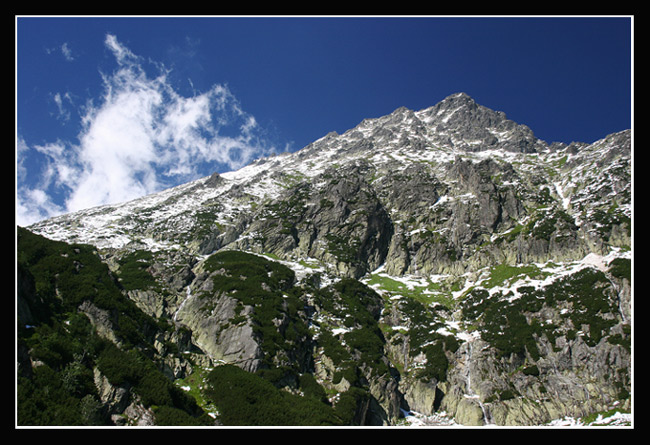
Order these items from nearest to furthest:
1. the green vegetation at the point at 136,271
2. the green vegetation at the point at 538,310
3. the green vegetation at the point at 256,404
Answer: the green vegetation at the point at 256,404 < the green vegetation at the point at 538,310 < the green vegetation at the point at 136,271

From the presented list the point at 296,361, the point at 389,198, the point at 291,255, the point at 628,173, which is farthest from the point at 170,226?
the point at 628,173

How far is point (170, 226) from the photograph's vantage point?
15362cm

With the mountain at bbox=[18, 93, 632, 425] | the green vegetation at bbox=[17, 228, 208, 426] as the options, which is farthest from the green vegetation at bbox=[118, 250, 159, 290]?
the green vegetation at bbox=[17, 228, 208, 426]

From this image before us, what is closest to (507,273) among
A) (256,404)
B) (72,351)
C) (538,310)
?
(538,310)

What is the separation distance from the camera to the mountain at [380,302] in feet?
155

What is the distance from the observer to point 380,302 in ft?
326

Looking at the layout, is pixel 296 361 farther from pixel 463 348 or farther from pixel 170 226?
pixel 170 226

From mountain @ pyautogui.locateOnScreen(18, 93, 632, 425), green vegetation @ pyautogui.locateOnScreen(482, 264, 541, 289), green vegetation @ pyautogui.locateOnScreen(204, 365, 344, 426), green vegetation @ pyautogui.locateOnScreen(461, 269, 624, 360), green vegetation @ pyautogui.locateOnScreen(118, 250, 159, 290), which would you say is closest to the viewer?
green vegetation @ pyautogui.locateOnScreen(204, 365, 344, 426)

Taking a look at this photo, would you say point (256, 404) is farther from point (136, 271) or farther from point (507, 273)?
point (507, 273)

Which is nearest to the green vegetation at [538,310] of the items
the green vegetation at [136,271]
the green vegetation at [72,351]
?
the green vegetation at [72,351]

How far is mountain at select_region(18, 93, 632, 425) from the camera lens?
47.1 meters

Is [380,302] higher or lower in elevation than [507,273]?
lower

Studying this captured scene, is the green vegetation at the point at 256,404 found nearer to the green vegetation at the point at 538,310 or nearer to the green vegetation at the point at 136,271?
the green vegetation at the point at 538,310

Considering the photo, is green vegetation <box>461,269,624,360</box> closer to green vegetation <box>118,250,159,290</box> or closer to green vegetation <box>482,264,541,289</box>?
green vegetation <box>482,264,541,289</box>
